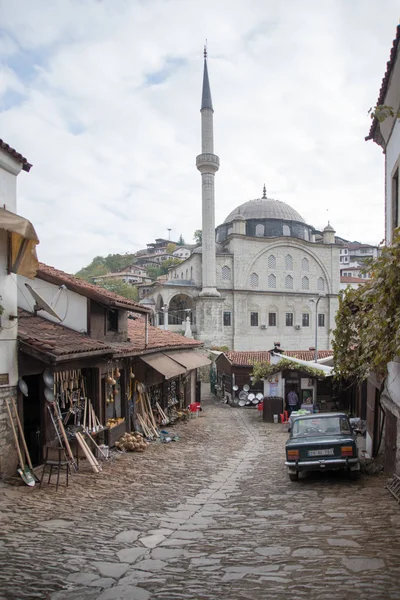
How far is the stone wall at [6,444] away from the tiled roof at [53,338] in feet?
3.05

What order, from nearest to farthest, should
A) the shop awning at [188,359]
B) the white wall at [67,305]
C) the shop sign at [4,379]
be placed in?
the shop sign at [4,379] → the white wall at [67,305] → the shop awning at [188,359]

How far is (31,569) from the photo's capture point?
189 inches

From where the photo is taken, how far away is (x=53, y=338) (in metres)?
10.3

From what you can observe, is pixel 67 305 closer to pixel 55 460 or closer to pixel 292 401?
pixel 55 460

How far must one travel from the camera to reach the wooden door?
28.0 ft

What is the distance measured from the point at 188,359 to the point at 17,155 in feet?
37.8

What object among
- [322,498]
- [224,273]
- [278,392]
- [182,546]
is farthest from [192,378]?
[224,273]

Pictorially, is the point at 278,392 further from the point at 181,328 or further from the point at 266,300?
the point at 266,300

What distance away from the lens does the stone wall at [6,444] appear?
8.23 m

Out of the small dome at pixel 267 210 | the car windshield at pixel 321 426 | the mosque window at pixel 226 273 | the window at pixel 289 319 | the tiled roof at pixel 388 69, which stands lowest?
the car windshield at pixel 321 426

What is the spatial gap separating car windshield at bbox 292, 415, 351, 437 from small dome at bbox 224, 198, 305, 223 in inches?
1908

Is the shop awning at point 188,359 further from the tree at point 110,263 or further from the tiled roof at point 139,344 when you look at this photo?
the tree at point 110,263

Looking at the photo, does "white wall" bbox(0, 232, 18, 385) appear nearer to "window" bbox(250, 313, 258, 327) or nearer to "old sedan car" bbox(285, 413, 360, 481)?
"old sedan car" bbox(285, 413, 360, 481)

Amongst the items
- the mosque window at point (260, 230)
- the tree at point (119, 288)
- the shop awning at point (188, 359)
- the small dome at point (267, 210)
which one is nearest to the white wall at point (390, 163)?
the shop awning at point (188, 359)
